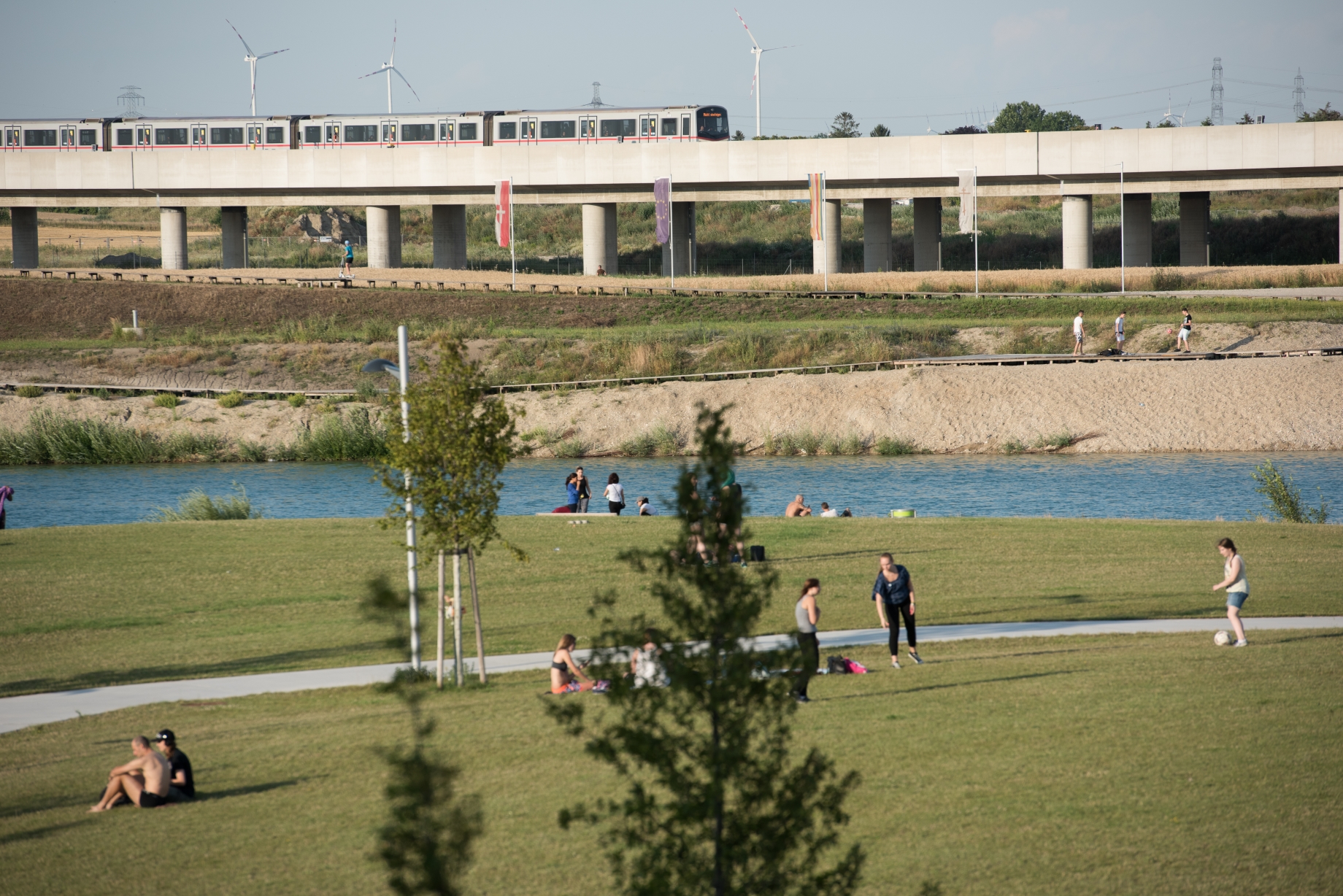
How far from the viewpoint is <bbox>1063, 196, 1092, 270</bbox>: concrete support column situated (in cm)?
6981

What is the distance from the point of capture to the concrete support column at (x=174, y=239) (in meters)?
81.4

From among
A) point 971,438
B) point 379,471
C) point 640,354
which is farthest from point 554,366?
point 379,471

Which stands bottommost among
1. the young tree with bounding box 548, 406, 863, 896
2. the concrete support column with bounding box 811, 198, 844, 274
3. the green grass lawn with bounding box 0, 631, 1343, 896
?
the green grass lawn with bounding box 0, 631, 1343, 896

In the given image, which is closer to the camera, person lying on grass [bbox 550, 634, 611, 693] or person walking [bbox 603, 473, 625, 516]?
person lying on grass [bbox 550, 634, 611, 693]

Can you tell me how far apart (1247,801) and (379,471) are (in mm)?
9998

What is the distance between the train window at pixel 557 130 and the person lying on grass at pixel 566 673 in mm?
62214

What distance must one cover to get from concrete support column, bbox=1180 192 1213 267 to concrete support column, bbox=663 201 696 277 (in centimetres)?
2840

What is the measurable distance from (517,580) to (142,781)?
35.7 feet

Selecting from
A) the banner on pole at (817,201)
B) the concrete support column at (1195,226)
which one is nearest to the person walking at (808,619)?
the banner on pole at (817,201)

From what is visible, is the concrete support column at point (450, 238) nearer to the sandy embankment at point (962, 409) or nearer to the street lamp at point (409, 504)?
the sandy embankment at point (962, 409)

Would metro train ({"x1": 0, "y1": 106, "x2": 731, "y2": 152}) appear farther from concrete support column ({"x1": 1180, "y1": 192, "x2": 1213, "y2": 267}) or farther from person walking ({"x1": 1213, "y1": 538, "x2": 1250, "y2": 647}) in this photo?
person walking ({"x1": 1213, "y1": 538, "x2": 1250, "y2": 647})

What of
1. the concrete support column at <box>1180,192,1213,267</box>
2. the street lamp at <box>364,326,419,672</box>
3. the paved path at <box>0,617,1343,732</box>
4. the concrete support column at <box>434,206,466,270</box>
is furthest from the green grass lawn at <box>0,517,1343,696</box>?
the concrete support column at <box>434,206,466,270</box>

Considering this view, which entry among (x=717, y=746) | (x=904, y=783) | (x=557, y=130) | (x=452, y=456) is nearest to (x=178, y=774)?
(x=452, y=456)

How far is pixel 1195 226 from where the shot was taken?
71188 mm
